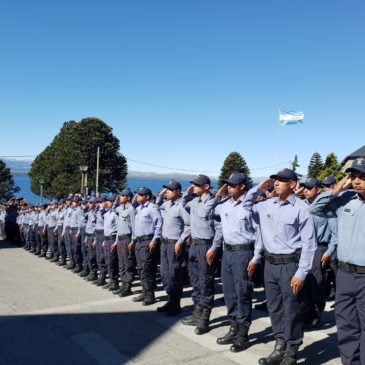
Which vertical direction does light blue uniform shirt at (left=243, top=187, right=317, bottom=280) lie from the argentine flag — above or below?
below

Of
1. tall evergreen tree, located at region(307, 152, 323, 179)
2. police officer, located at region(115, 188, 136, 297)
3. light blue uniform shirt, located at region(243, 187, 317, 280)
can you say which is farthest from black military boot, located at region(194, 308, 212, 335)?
tall evergreen tree, located at region(307, 152, 323, 179)

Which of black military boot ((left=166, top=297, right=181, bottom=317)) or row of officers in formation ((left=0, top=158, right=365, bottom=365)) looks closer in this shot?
row of officers in formation ((left=0, top=158, right=365, bottom=365))

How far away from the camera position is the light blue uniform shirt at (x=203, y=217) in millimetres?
5664

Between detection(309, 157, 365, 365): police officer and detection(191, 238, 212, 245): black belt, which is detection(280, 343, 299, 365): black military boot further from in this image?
detection(191, 238, 212, 245): black belt

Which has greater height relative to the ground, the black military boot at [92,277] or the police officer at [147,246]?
the police officer at [147,246]

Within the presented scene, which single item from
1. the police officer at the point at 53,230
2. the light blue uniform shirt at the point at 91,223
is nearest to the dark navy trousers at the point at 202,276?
the light blue uniform shirt at the point at 91,223

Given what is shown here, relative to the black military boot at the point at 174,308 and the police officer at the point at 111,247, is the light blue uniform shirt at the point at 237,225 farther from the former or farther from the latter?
the police officer at the point at 111,247

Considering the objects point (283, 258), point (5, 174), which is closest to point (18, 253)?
point (283, 258)

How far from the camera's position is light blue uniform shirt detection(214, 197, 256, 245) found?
193 inches

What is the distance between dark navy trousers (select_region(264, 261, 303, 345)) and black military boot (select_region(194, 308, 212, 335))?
1297 millimetres

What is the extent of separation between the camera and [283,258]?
13.7 ft

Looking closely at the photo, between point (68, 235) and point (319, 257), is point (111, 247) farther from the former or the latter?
point (319, 257)

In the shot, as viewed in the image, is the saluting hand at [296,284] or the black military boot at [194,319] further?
the black military boot at [194,319]

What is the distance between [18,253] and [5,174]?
143 ft
